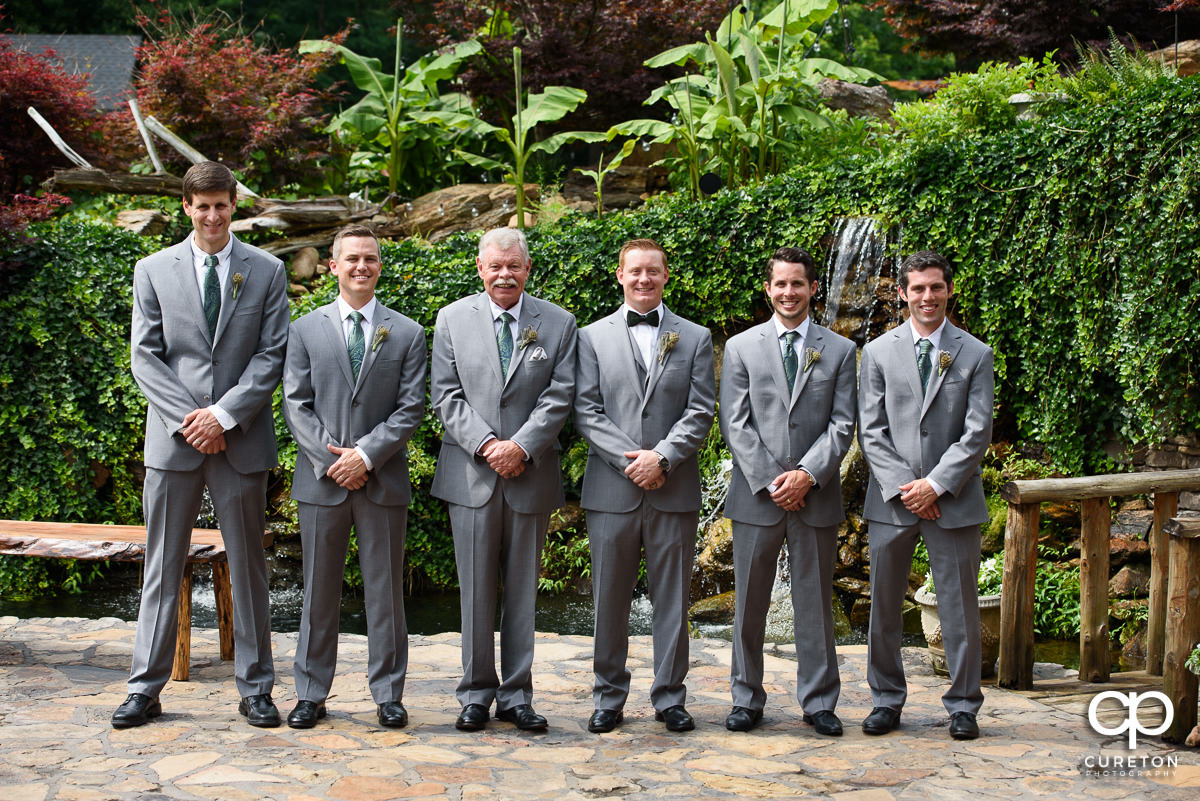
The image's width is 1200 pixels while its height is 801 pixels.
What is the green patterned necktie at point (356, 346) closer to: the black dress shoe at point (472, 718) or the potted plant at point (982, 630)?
the black dress shoe at point (472, 718)

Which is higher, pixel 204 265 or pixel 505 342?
pixel 204 265

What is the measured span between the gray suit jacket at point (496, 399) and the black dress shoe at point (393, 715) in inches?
34.2

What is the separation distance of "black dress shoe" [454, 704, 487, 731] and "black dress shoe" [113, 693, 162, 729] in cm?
123

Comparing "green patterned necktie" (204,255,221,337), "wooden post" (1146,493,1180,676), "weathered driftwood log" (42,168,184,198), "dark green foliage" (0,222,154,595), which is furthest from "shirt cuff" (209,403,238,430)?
"weathered driftwood log" (42,168,184,198)

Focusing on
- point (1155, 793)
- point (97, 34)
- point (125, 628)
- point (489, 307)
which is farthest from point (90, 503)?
point (97, 34)

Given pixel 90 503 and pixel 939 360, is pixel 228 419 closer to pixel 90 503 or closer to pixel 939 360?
pixel 939 360

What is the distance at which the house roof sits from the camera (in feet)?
54.6

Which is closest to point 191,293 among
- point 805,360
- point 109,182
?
point 805,360

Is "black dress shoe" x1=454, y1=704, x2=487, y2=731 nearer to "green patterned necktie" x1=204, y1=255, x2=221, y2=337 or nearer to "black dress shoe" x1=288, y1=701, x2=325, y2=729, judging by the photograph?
"black dress shoe" x1=288, y1=701, x2=325, y2=729

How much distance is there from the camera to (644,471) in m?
4.30

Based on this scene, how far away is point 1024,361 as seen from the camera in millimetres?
7520

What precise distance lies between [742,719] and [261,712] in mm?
1937

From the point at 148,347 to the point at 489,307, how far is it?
4.55 feet

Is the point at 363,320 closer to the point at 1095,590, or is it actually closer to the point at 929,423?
the point at 929,423
